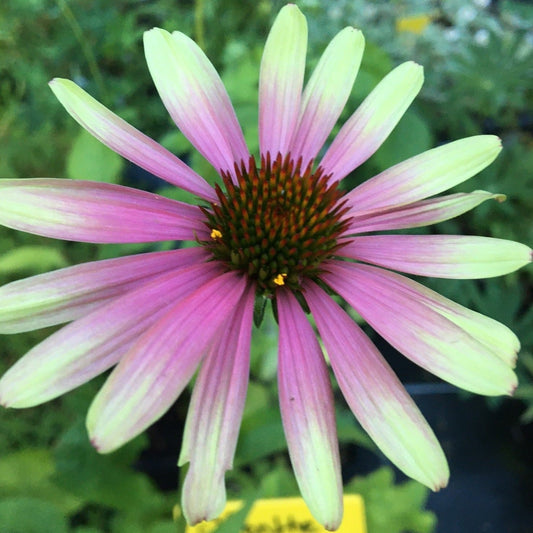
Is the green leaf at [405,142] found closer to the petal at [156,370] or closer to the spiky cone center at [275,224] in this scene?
the spiky cone center at [275,224]

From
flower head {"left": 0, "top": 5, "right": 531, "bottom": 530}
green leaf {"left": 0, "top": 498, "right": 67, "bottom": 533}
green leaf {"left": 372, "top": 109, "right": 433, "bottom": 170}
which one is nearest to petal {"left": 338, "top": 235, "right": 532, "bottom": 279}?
flower head {"left": 0, "top": 5, "right": 531, "bottom": 530}

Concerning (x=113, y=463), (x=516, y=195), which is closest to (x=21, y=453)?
(x=113, y=463)

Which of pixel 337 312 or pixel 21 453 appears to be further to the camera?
pixel 21 453

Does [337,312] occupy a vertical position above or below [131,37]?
below

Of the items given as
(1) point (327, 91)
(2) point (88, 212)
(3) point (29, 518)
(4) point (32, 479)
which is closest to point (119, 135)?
(2) point (88, 212)

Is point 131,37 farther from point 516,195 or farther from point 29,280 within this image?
point 29,280

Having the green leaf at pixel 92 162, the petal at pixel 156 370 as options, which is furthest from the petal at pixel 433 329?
the green leaf at pixel 92 162

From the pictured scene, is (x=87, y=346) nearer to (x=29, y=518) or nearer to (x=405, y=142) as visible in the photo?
(x=29, y=518)

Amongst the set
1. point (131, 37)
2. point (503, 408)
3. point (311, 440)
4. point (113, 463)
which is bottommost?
point (503, 408)
